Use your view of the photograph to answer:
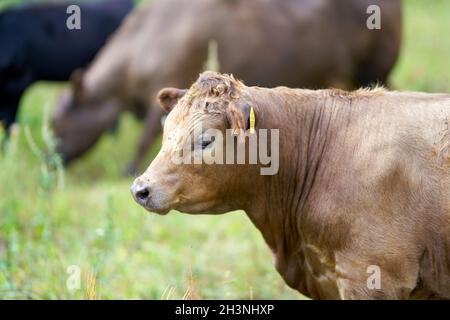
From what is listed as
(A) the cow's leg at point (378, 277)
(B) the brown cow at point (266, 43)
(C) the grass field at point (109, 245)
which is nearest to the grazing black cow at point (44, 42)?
(C) the grass field at point (109, 245)

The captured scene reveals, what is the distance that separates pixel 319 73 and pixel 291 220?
15.2ft

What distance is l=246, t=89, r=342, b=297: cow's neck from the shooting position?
434cm

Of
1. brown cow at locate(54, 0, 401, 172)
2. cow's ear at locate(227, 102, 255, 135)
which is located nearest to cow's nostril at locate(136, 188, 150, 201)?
cow's ear at locate(227, 102, 255, 135)

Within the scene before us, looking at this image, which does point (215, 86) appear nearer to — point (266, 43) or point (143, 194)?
point (143, 194)

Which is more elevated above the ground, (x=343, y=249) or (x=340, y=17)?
(x=340, y=17)

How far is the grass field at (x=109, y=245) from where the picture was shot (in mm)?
5691

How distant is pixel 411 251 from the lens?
4113mm

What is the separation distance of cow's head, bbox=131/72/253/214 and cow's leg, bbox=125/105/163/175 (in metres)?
4.89

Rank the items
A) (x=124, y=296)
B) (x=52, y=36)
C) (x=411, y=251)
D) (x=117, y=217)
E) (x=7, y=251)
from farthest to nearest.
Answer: (x=52, y=36), (x=117, y=217), (x=7, y=251), (x=124, y=296), (x=411, y=251)

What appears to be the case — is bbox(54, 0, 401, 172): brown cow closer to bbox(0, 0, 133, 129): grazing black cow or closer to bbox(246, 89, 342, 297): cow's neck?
bbox(0, 0, 133, 129): grazing black cow

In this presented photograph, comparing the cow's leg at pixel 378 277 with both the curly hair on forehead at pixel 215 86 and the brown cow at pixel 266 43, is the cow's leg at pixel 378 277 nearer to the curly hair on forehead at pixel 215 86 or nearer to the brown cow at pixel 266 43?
the curly hair on forehead at pixel 215 86
